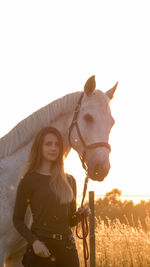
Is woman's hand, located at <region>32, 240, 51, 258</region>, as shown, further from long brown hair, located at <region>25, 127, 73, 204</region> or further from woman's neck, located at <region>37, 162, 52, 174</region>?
woman's neck, located at <region>37, 162, 52, 174</region>

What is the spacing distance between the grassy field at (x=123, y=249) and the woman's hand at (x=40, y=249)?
4285 mm

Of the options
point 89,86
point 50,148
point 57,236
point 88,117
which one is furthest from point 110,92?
point 57,236

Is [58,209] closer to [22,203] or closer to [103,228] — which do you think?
[22,203]

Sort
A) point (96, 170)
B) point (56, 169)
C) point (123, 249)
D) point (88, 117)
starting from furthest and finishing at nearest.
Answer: point (123, 249) → point (88, 117) → point (96, 170) → point (56, 169)

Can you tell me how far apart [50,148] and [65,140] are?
0.80m

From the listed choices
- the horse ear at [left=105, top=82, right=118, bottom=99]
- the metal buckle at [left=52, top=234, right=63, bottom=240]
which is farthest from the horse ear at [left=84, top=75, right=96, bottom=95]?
the metal buckle at [left=52, top=234, right=63, bottom=240]

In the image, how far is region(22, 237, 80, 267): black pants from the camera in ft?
8.75

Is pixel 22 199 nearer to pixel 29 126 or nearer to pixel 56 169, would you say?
pixel 56 169

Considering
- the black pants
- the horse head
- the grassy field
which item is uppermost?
the horse head

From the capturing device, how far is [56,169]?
9.75 feet

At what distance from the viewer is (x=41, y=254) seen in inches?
101

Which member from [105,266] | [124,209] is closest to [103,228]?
[105,266]

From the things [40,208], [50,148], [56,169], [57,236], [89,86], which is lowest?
[57,236]

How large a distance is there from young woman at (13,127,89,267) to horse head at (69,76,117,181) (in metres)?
0.40
